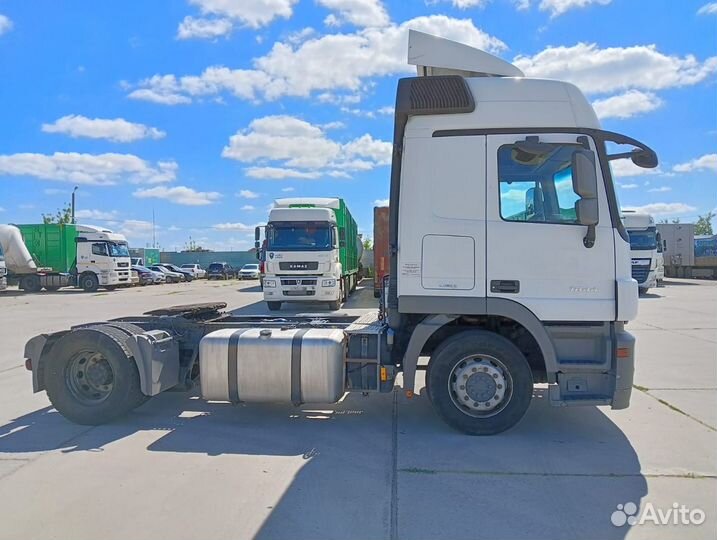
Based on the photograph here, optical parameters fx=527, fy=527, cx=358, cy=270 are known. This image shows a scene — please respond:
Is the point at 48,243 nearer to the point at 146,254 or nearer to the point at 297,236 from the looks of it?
the point at 297,236

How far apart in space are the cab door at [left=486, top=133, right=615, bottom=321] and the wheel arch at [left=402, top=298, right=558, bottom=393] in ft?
0.26

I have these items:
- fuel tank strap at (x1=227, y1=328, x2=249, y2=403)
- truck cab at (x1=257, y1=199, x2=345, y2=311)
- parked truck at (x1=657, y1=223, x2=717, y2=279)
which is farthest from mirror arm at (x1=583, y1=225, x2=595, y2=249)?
parked truck at (x1=657, y1=223, x2=717, y2=279)

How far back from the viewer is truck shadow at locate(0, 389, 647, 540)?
3615mm

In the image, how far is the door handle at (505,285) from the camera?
5.00 m

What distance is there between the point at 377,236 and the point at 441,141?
37.3 feet

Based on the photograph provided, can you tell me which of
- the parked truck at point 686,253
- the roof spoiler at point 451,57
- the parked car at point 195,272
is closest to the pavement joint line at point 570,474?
the roof spoiler at point 451,57

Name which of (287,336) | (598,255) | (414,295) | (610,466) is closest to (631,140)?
(598,255)

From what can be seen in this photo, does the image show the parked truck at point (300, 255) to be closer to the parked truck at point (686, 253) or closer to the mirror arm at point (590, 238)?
the mirror arm at point (590, 238)

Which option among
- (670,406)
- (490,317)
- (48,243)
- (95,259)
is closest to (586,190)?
(490,317)

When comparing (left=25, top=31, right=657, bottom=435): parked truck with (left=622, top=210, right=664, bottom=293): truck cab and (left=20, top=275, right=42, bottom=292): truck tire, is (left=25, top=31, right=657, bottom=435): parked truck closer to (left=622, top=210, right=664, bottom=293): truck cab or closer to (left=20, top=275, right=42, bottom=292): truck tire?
(left=622, top=210, right=664, bottom=293): truck cab

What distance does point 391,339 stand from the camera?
5.50 metres

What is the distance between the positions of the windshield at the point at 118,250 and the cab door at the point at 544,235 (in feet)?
98.1

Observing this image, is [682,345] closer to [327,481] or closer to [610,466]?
[610,466]

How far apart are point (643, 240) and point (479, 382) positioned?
2132cm
